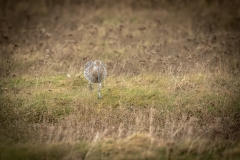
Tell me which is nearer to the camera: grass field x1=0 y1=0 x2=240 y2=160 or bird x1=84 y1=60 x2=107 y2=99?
grass field x1=0 y1=0 x2=240 y2=160

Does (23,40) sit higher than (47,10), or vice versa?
(47,10)

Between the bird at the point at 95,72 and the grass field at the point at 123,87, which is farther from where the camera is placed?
the bird at the point at 95,72

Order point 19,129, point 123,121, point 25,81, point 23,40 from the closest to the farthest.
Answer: point 19,129 < point 123,121 < point 25,81 < point 23,40

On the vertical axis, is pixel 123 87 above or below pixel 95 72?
below

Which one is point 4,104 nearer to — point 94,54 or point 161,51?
point 94,54

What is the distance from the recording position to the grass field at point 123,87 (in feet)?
24.7

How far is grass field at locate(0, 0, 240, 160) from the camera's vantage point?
753 centimetres

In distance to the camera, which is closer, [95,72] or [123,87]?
[95,72]

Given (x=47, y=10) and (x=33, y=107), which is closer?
(x=33, y=107)

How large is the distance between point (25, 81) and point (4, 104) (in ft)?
6.77

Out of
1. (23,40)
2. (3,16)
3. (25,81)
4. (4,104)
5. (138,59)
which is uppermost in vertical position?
(3,16)

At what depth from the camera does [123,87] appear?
1125 centimetres

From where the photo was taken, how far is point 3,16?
2230cm

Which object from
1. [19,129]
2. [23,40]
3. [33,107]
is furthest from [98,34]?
[19,129]
